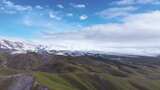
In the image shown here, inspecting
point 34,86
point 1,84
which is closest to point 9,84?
point 1,84

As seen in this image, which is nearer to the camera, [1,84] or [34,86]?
[34,86]

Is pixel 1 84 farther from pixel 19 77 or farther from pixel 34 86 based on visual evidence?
pixel 34 86

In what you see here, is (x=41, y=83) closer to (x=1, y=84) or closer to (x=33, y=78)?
(x=33, y=78)

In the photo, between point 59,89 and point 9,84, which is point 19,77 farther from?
point 59,89

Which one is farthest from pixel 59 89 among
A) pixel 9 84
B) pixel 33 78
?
pixel 9 84

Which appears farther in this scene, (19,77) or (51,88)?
(19,77)

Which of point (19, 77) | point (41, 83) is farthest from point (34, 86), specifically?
point (19, 77)

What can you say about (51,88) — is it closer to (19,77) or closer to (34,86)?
(34,86)

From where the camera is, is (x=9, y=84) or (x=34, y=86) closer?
(x=34, y=86)
